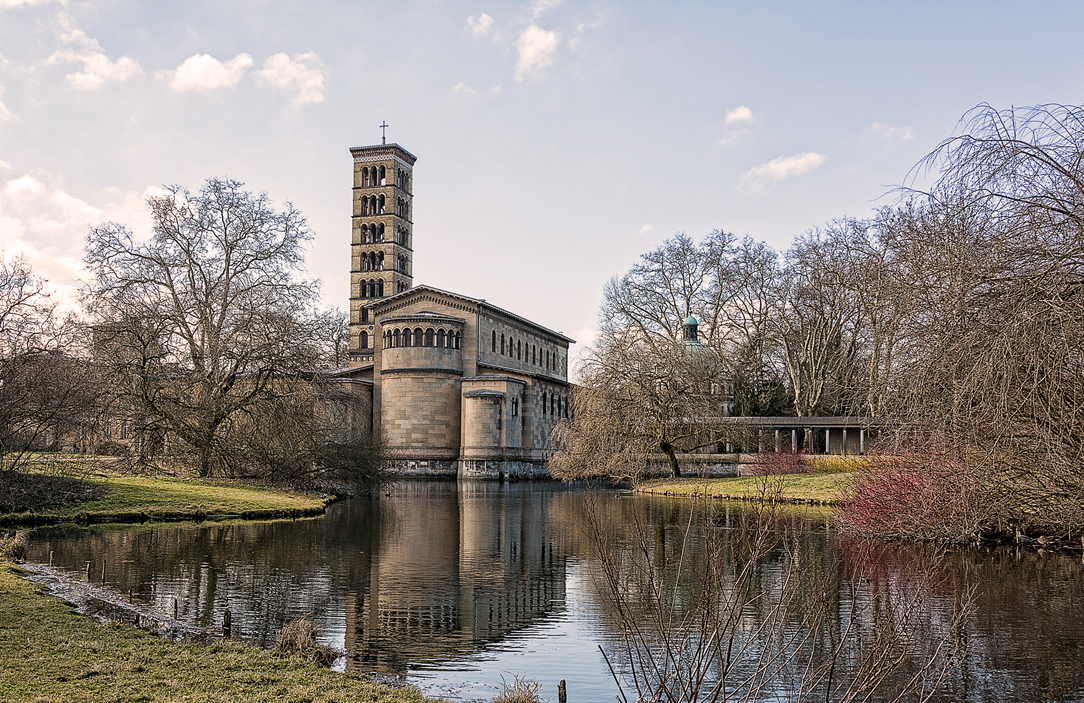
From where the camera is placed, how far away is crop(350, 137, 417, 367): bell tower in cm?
7912

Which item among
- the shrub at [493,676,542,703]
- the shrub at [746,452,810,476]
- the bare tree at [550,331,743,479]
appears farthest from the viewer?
the shrub at [746,452,810,476]

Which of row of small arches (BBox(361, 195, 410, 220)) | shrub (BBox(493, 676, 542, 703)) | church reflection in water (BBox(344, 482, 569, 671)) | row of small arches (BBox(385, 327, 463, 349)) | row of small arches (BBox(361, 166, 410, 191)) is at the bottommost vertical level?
church reflection in water (BBox(344, 482, 569, 671))

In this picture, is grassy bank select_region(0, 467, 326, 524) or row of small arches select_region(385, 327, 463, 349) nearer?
grassy bank select_region(0, 467, 326, 524)

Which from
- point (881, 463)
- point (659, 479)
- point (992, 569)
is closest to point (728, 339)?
point (659, 479)

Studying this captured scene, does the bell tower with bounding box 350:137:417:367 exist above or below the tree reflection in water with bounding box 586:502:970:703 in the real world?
above

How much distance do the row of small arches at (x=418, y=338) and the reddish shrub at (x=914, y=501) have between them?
133ft

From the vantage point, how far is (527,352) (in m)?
77.8

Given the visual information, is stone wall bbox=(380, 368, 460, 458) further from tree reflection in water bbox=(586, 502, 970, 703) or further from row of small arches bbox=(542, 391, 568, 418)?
tree reflection in water bbox=(586, 502, 970, 703)

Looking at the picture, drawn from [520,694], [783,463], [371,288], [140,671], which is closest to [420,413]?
[371,288]

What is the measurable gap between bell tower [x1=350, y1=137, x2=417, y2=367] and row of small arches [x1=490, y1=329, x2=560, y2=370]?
13053 millimetres

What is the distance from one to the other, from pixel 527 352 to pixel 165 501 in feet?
174

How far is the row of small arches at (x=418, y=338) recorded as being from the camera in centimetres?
6150

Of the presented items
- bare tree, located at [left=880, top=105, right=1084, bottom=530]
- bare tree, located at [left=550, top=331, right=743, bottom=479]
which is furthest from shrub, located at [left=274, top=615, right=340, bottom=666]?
bare tree, located at [left=550, top=331, right=743, bottom=479]

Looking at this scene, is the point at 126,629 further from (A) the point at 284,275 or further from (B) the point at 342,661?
(A) the point at 284,275
